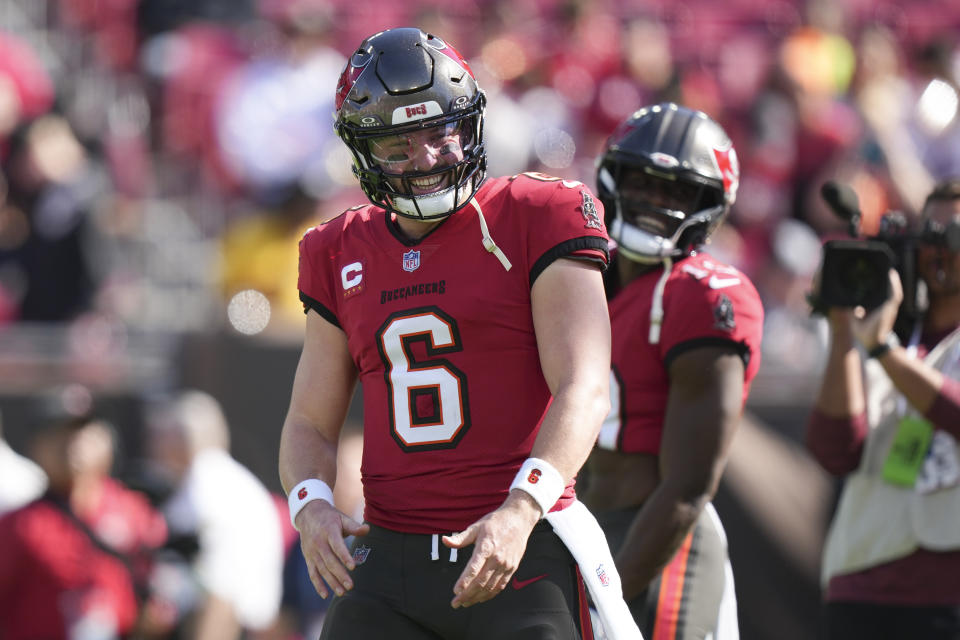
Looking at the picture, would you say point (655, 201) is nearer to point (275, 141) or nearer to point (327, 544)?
point (327, 544)

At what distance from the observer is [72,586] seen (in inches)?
249

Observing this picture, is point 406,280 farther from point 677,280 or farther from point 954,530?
point 954,530

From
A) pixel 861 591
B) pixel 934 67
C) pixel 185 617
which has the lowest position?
pixel 185 617

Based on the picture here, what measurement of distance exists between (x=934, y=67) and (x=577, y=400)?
719 centimetres

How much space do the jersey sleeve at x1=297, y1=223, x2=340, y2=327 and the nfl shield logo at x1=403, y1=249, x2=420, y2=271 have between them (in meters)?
0.24

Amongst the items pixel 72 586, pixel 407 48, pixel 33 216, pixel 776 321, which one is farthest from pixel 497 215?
pixel 33 216

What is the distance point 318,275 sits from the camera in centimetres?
331

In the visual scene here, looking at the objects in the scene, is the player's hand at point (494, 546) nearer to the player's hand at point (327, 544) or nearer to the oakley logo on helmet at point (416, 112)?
the player's hand at point (327, 544)

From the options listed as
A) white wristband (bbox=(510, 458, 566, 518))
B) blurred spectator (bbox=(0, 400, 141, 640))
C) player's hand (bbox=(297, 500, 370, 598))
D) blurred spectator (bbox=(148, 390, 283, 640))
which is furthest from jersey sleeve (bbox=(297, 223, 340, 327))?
blurred spectator (bbox=(148, 390, 283, 640))

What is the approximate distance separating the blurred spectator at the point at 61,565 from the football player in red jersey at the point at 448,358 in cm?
348

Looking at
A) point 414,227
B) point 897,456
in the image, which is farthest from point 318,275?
point 897,456

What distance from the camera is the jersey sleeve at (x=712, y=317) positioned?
3.76 m

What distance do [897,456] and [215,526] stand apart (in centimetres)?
377

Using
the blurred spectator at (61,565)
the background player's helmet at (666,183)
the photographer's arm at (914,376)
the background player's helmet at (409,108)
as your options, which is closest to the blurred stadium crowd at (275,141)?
the blurred spectator at (61,565)
